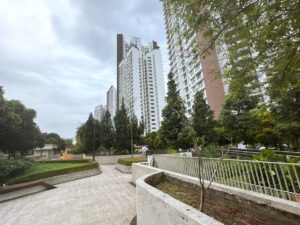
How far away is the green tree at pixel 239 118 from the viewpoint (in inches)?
814

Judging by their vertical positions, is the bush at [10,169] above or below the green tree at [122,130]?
below

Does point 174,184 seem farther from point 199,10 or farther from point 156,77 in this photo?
point 156,77

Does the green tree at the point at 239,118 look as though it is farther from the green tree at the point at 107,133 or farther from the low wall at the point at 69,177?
the green tree at the point at 107,133

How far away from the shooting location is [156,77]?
8844 cm

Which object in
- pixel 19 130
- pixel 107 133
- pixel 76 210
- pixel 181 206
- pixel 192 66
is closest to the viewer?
pixel 181 206

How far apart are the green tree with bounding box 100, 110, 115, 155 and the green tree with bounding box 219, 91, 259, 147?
1504 centimetres

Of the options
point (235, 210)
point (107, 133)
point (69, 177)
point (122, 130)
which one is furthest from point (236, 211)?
point (107, 133)

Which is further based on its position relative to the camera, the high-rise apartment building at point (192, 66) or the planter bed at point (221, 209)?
the high-rise apartment building at point (192, 66)

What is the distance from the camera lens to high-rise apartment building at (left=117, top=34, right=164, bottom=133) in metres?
82.4

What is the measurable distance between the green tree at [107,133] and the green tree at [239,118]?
15037 millimetres

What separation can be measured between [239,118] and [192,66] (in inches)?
689

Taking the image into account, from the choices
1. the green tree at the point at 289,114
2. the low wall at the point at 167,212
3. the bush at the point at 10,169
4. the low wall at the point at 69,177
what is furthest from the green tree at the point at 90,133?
the low wall at the point at 167,212

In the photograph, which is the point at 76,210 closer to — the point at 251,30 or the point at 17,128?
the point at 251,30

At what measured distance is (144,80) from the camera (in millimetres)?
85812
